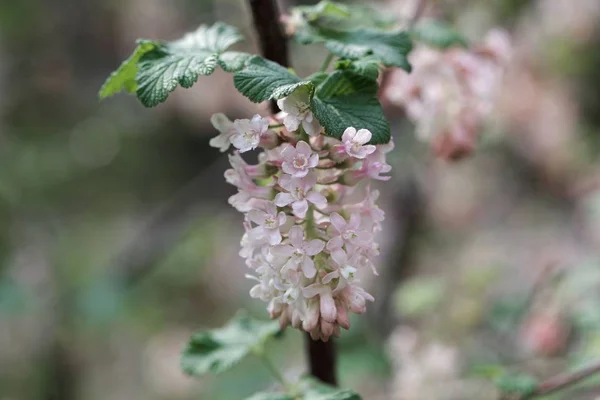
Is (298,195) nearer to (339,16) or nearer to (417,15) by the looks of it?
(339,16)

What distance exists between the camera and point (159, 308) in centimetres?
218

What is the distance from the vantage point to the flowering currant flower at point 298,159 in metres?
0.41

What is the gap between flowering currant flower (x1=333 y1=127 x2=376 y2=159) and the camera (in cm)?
40

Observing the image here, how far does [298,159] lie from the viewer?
16.2 inches

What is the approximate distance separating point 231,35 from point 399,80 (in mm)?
291

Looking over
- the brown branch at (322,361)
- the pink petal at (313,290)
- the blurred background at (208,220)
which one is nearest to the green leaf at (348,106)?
the pink petal at (313,290)

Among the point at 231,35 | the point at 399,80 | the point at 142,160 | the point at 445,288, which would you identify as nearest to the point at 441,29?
the point at 399,80

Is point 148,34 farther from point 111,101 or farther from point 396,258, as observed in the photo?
point 396,258

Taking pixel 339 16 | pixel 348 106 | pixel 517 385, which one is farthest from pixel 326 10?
pixel 517 385

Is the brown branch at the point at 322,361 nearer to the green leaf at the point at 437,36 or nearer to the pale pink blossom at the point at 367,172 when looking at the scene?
the pale pink blossom at the point at 367,172

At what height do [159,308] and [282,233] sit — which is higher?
[159,308]

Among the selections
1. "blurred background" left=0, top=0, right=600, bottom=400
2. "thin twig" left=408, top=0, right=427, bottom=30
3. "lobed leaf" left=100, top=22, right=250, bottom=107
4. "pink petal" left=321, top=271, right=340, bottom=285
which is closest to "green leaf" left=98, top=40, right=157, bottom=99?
"lobed leaf" left=100, top=22, right=250, bottom=107

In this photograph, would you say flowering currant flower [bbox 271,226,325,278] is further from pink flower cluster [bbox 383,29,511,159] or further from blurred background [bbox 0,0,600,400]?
blurred background [bbox 0,0,600,400]

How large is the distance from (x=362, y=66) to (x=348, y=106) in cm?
4
